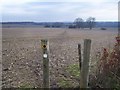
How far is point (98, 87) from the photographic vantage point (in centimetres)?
815

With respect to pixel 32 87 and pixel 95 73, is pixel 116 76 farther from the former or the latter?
pixel 32 87

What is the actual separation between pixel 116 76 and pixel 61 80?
162 centimetres

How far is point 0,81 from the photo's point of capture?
29.5 feet

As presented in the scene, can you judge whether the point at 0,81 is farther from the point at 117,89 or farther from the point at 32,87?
the point at 117,89

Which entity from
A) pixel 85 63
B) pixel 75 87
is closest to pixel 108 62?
pixel 75 87

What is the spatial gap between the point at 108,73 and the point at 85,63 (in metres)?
1.99

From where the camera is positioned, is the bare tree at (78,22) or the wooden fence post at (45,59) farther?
the bare tree at (78,22)

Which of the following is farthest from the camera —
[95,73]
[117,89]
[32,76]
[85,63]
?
[32,76]

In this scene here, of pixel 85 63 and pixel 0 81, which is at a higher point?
pixel 85 63

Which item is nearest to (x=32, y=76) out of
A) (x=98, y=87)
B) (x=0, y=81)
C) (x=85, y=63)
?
(x=0, y=81)

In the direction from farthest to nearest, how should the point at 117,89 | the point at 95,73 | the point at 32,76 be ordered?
the point at 32,76 → the point at 95,73 → the point at 117,89

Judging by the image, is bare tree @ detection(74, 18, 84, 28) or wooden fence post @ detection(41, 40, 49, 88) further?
bare tree @ detection(74, 18, 84, 28)

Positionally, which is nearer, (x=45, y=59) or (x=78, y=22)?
(x=45, y=59)

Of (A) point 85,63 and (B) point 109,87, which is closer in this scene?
(A) point 85,63
